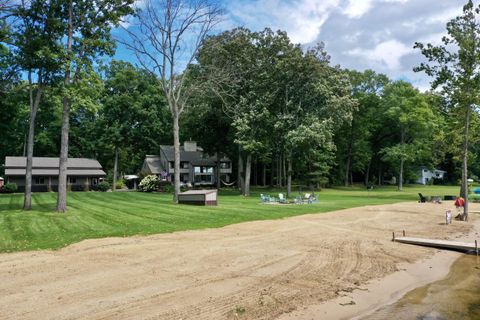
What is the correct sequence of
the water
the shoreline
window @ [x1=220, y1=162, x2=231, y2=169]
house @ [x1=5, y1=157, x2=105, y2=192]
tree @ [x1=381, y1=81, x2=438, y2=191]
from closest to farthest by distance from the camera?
the shoreline < the water < house @ [x1=5, y1=157, x2=105, y2=192] < tree @ [x1=381, y1=81, x2=438, y2=191] < window @ [x1=220, y1=162, x2=231, y2=169]

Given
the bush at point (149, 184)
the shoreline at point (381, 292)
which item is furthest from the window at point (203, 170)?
the shoreline at point (381, 292)

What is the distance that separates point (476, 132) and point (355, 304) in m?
28.5

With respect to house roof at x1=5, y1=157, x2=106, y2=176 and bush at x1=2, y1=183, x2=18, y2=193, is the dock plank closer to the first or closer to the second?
bush at x1=2, y1=183, x2=18, y2=193

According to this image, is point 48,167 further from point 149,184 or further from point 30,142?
point 30,142

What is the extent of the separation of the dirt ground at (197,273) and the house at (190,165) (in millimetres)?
50307

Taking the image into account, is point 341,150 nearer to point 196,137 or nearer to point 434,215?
point 196,137

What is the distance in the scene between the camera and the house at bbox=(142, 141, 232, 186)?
2619 inches

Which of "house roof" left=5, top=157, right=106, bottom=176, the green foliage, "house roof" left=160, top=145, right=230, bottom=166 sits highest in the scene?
"house roof" left=160, top=145, right=230, bottom=166

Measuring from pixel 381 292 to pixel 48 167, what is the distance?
50844mm

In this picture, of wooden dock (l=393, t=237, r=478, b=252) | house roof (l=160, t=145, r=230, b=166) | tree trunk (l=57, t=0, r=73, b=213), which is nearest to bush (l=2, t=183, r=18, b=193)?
house roof (l=160, t=145, r=230, b=166)


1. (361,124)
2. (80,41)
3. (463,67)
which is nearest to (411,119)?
(361,124)

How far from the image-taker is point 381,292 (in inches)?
394

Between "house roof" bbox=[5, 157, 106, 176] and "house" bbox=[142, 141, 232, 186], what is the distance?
12.1 m

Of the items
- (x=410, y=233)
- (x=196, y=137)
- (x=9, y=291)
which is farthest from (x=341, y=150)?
(x=9, y=291)
